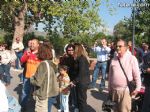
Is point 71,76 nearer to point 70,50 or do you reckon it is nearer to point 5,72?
point 70,50

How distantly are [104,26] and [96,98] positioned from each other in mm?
14137

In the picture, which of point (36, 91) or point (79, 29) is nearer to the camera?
point (36, 91)

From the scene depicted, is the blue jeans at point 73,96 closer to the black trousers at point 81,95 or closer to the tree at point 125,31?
the black trousers at point 81,95

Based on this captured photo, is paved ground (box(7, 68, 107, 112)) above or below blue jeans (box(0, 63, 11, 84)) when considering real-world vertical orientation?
below

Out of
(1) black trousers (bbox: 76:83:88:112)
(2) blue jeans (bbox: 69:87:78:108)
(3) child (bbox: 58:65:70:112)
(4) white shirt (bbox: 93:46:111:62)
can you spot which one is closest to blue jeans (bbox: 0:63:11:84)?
(4) white shirt (bbox: 93:46:111:62)

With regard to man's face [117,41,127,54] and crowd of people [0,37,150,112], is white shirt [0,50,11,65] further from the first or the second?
man's face [117,41,127,54]

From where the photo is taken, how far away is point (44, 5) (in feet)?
80.9

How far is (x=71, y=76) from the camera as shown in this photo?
9406 mm

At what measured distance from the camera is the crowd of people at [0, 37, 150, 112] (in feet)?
24.0

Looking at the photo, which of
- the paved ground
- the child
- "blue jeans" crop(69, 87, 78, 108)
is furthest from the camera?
the paved ground

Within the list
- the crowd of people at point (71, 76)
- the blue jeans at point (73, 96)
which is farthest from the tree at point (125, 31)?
the crowd of people at point (71, 76)

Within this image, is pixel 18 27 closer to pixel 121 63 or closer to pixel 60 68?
pixel 60 68

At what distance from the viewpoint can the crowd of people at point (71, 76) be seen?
24.0 feet

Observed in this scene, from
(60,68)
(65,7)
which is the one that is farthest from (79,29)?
(60,68)
